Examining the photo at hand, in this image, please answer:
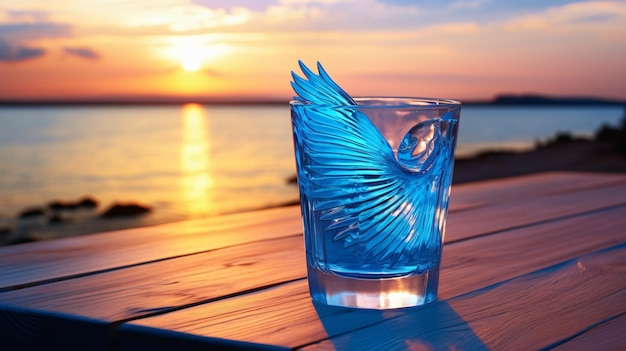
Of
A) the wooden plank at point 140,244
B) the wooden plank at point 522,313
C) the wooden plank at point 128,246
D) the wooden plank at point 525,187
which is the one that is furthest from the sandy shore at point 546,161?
the wooden plank at point 522,313

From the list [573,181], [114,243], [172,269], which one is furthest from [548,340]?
[573,181]

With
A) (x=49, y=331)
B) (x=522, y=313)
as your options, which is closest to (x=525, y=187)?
(x=522, y=313)

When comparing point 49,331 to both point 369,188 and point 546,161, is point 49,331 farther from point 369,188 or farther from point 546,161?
point 546,161

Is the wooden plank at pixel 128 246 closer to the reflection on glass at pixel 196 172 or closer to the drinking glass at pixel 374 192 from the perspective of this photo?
the drinking glass at pixel 374 192

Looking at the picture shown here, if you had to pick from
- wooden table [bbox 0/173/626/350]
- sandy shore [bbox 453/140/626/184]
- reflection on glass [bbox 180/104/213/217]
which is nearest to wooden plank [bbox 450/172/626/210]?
wooden table [bbox 0/173/626/350]

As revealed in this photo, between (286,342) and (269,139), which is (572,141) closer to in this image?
(269,139)

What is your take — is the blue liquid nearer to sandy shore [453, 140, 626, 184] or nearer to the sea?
the sea
